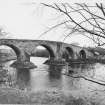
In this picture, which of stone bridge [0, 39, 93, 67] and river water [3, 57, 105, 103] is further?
stone bridge [0, 39, 93, 67]

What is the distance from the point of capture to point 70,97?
32.2ft

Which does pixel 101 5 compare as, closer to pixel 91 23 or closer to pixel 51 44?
pixel 91 23

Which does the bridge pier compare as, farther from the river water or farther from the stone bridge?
the river water

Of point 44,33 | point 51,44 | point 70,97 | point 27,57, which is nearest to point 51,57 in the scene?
point 51,44

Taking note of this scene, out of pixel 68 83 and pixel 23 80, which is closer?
pixel 68 83

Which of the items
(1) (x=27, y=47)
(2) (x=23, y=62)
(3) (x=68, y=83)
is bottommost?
(3) (x=68, y=83)

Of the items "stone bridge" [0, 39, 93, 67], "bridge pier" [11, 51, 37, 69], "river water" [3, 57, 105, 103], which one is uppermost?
"stone bridge" [0, 39, 93, 67]

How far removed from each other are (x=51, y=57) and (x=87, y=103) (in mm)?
27329

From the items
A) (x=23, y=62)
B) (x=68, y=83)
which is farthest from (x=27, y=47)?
(x=68, y=83)

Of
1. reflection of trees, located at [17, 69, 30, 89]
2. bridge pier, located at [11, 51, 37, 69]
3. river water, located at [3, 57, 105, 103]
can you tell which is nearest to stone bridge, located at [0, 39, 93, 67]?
bridge pier, located at [11, 51, 37, 69]

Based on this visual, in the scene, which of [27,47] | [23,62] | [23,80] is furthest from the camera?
[27,47]

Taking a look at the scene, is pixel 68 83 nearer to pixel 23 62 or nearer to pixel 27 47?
pixel 23 62

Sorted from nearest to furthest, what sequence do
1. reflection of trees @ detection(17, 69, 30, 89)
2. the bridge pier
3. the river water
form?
the river water
reflection of trees @ detection(17, 69, 30, 89)
the bridge pier

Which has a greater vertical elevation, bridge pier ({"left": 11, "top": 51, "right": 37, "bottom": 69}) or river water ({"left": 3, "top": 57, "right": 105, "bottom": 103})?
bridge pier ({"left": 11, "top": 51, "right": 37, "bottom": 69})
